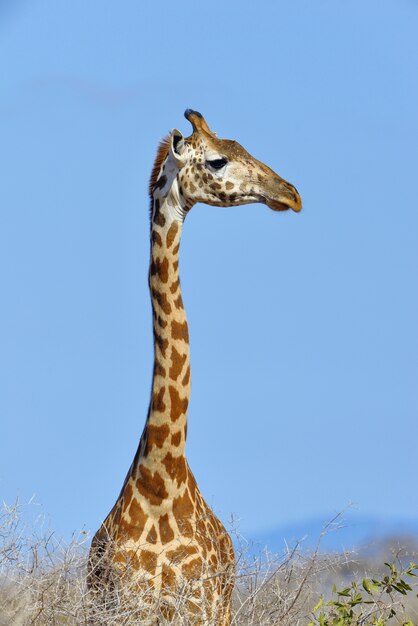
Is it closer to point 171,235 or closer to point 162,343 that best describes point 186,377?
point 162,343

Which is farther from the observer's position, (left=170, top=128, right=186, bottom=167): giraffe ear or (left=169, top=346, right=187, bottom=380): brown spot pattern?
(left=170, top=128, right=186, bottom=167): giraffe ear

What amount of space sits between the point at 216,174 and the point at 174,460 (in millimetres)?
1767

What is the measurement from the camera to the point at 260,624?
28.8 feet

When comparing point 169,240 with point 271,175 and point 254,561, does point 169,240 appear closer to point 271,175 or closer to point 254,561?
point 271,175

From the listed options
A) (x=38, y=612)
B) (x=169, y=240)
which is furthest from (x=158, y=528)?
(x=169, y=240)

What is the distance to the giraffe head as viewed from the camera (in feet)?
30.1

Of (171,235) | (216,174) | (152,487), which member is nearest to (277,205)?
(216,174)

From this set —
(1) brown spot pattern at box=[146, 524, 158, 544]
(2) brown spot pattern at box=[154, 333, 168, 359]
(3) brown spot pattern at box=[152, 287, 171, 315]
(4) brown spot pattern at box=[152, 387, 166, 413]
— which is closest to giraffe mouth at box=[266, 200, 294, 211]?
(3) brown spot pattern at box=[152, 287, 171, 315]

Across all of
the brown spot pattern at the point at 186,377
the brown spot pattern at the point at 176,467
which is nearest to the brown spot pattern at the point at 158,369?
the brown spot pattern at the point at 186,377

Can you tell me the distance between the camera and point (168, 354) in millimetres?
8969

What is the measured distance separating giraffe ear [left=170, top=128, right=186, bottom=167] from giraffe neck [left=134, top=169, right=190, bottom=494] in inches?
6.4

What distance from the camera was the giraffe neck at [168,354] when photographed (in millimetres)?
8844

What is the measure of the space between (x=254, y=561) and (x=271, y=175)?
90.7 inches

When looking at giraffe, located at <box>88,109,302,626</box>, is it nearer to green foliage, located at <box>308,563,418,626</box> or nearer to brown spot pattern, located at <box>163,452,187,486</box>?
brown spot pattern, located at <box>163,452,187,486</box>
